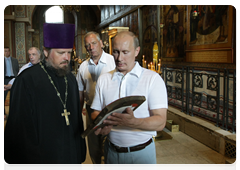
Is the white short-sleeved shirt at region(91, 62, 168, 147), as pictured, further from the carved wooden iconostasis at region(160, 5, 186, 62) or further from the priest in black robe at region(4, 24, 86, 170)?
the carved wooden iconostasis at region(160, 5, 186, 62)

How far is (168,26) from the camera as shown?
774 centimetres

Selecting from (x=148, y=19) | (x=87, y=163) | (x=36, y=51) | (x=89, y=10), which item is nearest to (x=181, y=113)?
(x=87, y=163)

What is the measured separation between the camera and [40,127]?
2.01m

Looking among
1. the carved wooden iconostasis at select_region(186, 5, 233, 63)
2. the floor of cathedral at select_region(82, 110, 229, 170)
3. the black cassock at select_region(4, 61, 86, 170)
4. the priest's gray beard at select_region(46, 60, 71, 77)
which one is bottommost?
the floor of cathedral at select_region(82, 110, 229, 170)

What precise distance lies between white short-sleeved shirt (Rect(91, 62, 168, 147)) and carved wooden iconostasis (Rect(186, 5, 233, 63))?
3529mm

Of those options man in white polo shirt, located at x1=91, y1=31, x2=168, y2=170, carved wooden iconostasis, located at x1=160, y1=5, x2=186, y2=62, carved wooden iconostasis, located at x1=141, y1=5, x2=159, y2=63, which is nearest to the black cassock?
man in white polo shirt, located at x1=91, y1=31, x2=168, y2=170

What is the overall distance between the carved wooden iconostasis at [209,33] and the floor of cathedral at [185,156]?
6.27 feet

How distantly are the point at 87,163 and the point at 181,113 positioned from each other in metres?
2.97

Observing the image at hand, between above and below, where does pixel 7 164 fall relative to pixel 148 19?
below

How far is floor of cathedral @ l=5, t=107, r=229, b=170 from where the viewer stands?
385 cm

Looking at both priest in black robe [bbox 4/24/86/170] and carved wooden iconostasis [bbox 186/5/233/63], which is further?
carved wooden iconostasis [bbox 186/5/233/63]

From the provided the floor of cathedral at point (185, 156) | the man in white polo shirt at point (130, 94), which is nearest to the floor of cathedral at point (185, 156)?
the floor of cathedral at point (185, 156)

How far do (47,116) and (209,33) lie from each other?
4.71 metres

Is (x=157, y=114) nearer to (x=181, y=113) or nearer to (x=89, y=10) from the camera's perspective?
(x=181, y=113)
